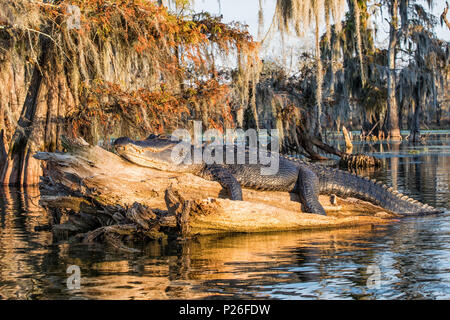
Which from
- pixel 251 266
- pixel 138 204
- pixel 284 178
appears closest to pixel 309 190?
pixel 284 178

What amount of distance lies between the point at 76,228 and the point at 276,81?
18.4m

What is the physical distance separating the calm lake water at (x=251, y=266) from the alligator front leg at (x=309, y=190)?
0.58m

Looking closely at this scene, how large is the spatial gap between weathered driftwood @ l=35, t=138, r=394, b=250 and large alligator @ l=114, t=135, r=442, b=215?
191 millimetres

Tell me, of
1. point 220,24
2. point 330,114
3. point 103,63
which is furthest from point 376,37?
point 103,63

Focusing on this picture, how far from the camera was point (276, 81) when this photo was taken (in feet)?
84.4

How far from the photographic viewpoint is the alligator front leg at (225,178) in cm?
862

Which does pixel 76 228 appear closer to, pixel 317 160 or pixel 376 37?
pixel 317 160

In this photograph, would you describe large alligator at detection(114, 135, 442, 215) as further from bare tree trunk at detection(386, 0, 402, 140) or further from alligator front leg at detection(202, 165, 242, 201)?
bare tree trunk at detection(386, 0, 402, 140)

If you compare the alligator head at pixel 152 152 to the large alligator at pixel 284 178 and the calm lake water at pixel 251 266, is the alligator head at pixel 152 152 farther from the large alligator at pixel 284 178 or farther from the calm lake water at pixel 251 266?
the calm lake water at pixel 251 266

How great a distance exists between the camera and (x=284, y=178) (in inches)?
366

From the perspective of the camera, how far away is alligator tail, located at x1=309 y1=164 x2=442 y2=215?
9.75m

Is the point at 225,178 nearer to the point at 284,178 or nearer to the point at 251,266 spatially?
the point at 284,178

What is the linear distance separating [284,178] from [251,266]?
324 centimetres

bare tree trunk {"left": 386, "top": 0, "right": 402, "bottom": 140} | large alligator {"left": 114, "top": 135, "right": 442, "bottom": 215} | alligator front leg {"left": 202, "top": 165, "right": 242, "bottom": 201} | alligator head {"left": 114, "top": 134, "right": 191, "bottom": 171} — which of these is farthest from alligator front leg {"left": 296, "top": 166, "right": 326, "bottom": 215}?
bare tree trunk {"left": 386, "top": 0, "right": 402, "bottom": 140}
